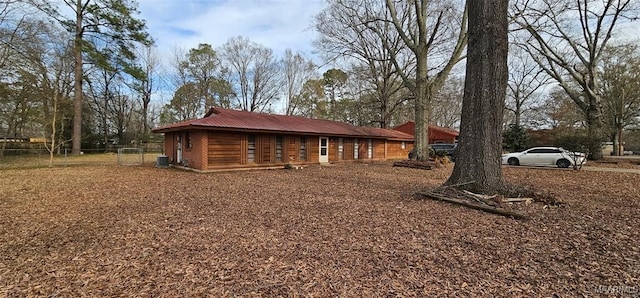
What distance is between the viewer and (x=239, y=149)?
1310cm

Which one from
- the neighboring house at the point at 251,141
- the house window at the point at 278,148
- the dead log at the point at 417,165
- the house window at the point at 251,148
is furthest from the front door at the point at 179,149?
the dead log at the point at 417,165

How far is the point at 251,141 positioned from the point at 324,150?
4983 millimetres

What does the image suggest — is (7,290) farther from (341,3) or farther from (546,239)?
(341,3)

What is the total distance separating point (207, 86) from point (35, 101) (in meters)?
14.9

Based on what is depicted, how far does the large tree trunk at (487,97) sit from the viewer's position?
6254 millimetres

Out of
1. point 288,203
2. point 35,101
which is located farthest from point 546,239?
point 35,101

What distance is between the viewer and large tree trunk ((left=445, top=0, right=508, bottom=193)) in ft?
20.5

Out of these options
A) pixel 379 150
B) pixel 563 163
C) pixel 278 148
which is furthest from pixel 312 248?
pixel 379 150

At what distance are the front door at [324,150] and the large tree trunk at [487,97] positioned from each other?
35.6 feet

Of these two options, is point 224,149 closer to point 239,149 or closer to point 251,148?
point 239,149

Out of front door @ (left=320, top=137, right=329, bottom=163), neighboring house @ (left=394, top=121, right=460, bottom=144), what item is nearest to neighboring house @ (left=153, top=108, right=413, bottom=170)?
front door @ (left=320, top=137, right=329, bottom=163)

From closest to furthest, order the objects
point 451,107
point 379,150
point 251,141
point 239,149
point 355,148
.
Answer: point 239,149, point 251,141, point 355,148, point 379,150, point 451,107

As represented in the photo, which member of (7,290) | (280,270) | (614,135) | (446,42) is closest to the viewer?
(7,290)

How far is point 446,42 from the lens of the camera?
1767cm
